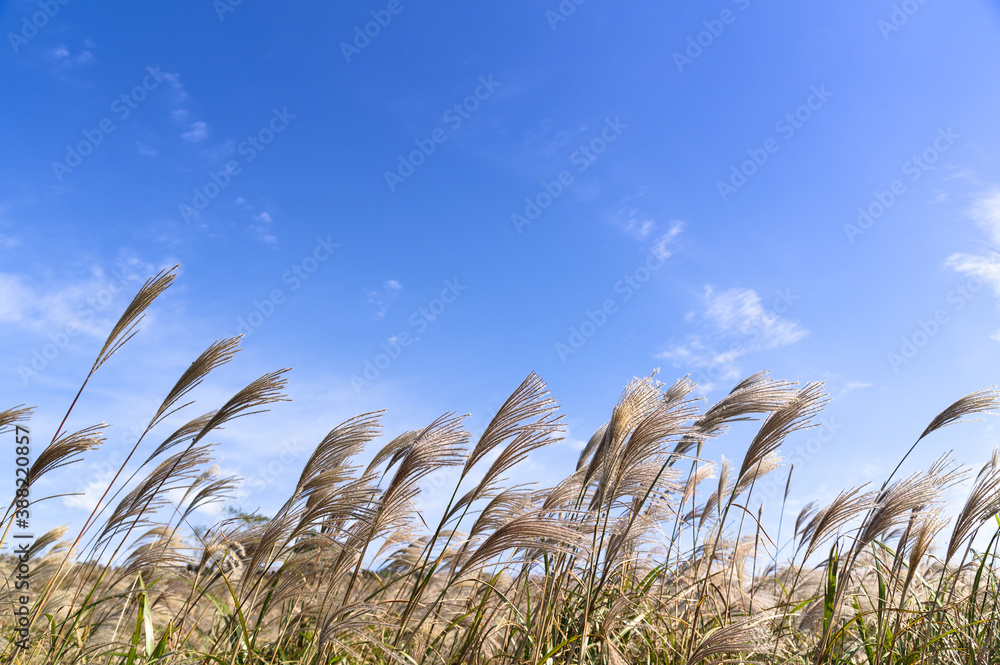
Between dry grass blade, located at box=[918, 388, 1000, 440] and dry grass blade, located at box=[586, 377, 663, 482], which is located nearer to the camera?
dry grass blade, located at box=[586, 377, 663, 482]

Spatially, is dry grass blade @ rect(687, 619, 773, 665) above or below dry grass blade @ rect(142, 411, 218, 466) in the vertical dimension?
below

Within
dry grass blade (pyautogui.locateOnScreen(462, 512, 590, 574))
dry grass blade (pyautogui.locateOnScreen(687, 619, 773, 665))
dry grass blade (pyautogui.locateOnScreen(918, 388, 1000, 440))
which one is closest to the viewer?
dry grass blade (pyautogui.locateOnScreen(462, 512, 590, 574))

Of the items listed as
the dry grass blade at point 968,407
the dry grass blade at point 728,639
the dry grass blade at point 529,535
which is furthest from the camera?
the dry grass blade at point 968,407

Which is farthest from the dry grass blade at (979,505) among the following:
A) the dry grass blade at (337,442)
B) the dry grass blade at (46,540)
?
the dry grass blade at (46,540)

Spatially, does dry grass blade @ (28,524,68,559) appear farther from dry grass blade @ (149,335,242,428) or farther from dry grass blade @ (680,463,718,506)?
dry grass blade @ (680,463,718,506)

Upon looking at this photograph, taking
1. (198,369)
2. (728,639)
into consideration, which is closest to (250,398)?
(198,369)

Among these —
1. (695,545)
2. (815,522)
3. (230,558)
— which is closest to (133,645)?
(230,558)

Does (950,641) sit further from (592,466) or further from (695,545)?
(592,466)

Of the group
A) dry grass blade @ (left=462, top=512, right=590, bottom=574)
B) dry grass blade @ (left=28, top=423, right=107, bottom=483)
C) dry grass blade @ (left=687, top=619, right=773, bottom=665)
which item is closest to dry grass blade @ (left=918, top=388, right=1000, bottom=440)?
dry grass blade @ (left=687, top=619, right=773, bottom=665)

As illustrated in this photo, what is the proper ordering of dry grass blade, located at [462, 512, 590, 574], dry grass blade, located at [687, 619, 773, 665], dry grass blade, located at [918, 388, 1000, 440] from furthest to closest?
dry grass blade, located at [918, 388, 1000, 440] → dry grass blade, located at [687, 619, 773, 665] → dry grass blade, located at [462, 512, 590, 574]

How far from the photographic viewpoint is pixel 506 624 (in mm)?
2734

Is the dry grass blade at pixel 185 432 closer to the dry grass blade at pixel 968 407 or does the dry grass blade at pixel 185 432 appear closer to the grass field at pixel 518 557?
the grass field at pixel 518 557

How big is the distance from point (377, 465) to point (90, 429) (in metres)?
1.38

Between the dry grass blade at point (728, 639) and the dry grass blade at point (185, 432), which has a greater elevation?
the dry grass blade at point (185, 432)
